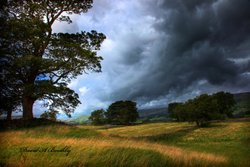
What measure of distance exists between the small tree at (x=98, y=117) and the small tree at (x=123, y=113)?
195 inches

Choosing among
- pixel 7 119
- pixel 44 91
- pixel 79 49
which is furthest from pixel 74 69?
pixel 7 119

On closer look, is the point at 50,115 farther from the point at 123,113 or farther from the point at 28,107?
the point at 123,113

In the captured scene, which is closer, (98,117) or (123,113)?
(123,113)

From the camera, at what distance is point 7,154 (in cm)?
1095

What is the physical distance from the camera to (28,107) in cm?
2933

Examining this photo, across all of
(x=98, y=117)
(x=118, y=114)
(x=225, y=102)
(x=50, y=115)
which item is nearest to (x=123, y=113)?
(x=118, y=114)

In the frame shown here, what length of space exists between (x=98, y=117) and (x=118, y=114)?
13.1 m

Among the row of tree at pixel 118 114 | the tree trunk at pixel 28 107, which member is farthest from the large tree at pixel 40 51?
the row of tree at pixel 118 114

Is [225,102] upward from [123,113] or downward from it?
upward

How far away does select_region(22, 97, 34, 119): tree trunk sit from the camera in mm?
28975

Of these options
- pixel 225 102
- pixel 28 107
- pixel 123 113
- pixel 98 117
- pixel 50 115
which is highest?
pixel 225 102

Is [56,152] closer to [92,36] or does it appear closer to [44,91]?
[44,91]

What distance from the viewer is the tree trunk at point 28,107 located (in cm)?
2898

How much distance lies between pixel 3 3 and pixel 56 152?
64.7 feet
